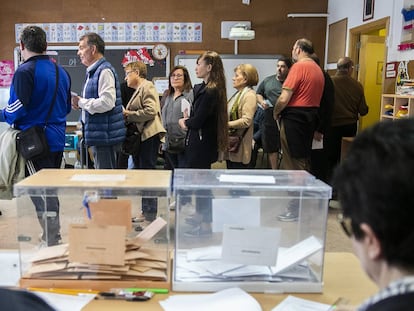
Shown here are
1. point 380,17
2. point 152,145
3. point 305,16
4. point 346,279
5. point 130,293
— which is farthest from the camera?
point 305,16

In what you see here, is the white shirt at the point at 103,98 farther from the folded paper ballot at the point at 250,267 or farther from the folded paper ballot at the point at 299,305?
the folded paper ballot at the point at 299,305

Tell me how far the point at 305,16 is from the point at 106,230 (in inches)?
207

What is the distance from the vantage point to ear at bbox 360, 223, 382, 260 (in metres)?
0.65

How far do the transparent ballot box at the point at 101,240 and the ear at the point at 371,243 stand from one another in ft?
2.09

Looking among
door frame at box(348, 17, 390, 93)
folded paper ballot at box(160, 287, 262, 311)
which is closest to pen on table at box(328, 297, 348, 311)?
folded paper ballot at box(160, 287, 262, 311)

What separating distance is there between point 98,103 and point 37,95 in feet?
1.23

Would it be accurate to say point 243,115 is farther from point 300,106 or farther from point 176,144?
point 176,144

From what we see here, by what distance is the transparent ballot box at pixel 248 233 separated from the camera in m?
1.19

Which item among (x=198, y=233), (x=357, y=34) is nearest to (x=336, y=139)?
(x=357, y=34)

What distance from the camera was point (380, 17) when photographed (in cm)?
435

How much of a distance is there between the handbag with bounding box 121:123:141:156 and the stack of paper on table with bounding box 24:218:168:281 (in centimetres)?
207

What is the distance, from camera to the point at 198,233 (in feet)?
4.47

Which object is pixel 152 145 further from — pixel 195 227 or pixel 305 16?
pixel 305 16

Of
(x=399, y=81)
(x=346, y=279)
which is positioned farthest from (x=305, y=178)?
(x=399, y=81)
